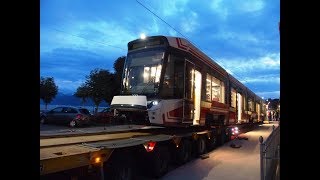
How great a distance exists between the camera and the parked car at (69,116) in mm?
23266

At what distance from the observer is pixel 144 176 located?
30.7 feet

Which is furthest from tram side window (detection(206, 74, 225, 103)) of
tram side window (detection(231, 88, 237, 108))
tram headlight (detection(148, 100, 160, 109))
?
tram headlight (detection(148, 100, 160, 109))

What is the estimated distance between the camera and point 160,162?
31.1 ft

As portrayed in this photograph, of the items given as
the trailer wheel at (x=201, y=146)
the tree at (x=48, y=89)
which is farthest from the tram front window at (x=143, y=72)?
the tree at (x=48, y=89)

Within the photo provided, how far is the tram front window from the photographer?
406 inches

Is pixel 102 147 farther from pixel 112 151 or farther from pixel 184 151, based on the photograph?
pixel 184 151

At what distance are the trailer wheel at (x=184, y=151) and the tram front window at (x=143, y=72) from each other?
8.50 feet

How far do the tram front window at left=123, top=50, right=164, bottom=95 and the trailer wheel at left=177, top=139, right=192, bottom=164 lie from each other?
2591mm

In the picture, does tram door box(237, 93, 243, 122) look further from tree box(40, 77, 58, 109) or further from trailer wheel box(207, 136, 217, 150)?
tree box(40, 77, 58, 109)

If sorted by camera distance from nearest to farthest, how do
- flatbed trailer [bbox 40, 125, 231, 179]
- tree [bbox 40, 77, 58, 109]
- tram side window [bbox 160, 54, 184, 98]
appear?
flatbed trailer [bbox 40, 125, 231, 179]
tram side window [bbox 160, 54, 184, 98]
tree [bbox 40, 77, 58, 109]
